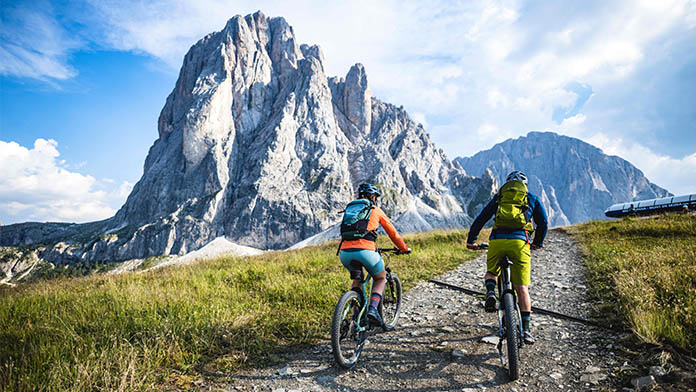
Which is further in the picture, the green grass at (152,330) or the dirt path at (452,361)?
the dirt path at (452,361)

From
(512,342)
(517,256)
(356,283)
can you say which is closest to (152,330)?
(356,283)

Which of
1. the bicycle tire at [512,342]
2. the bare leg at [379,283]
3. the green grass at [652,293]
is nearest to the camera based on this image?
the bicycle tire at [512,342]

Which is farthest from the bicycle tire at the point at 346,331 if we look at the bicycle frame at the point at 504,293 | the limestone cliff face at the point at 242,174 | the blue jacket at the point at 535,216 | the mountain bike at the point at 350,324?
the limestone cliff face at the point at 242,174

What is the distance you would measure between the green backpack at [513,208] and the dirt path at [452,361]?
2058mm

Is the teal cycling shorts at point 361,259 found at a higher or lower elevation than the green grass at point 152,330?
higher

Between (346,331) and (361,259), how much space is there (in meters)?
1.21

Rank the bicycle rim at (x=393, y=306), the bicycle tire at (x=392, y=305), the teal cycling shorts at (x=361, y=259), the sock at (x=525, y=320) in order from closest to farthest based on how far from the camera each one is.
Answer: the sock at (x=525, y=320), the teal cycling shorts at (x=361, y=259), the bicycle tire at (x=392, y=305), the bicycle rim at (x=393, y=306)

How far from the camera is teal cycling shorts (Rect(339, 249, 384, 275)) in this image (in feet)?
16.8

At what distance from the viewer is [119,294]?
7102 mm

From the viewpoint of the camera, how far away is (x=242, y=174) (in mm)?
176750

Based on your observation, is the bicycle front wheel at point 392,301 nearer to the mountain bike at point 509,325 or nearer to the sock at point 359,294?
the sock at point 359,294

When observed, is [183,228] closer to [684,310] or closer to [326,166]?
[326,166]

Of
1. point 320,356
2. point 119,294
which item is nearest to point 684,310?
point 320,356

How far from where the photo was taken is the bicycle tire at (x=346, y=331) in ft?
14.3
